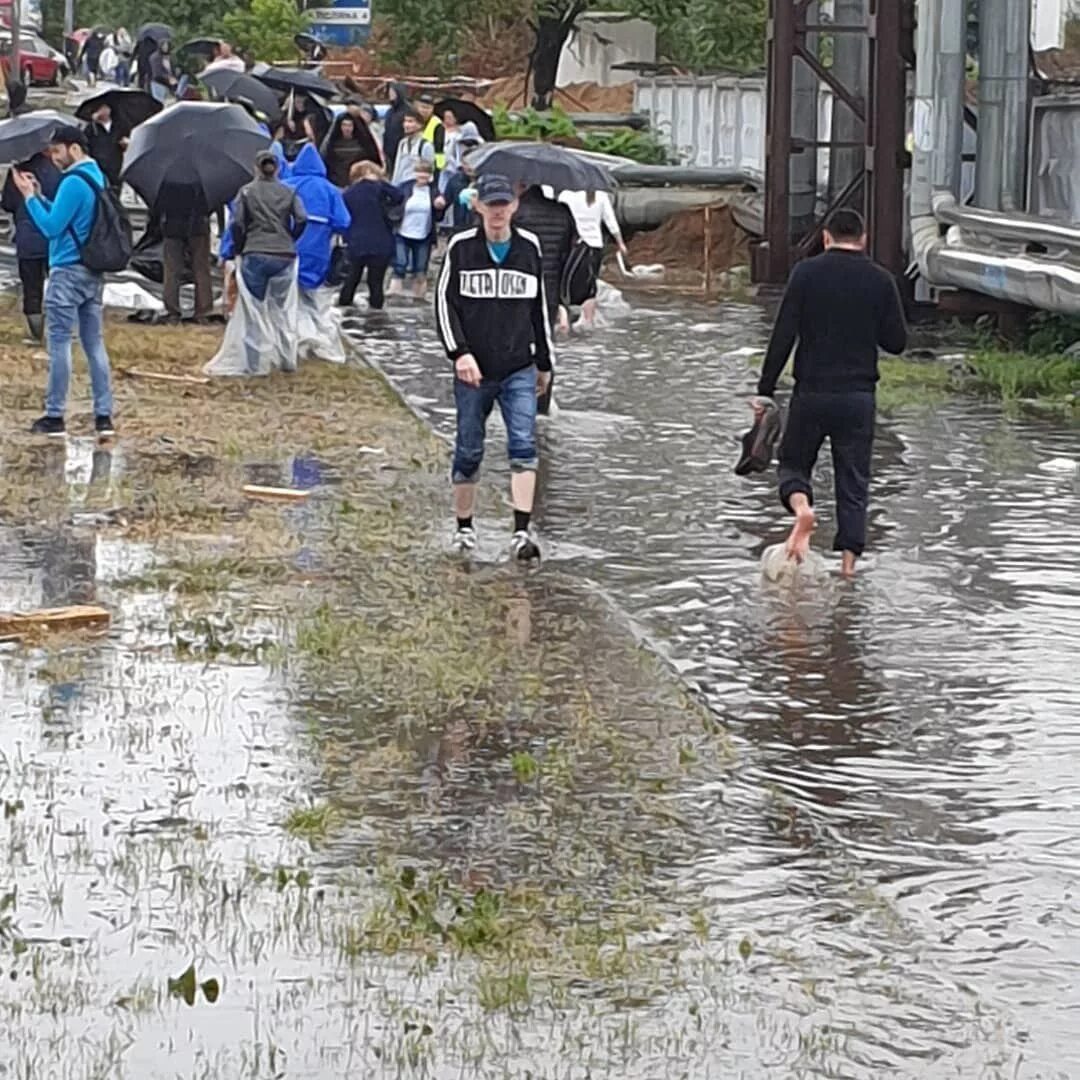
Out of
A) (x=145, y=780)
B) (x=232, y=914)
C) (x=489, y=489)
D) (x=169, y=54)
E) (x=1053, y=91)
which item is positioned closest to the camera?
(x=232, y=914)

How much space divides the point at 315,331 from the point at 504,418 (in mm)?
8040

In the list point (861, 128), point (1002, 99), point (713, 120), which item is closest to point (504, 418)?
point (1002, 99)

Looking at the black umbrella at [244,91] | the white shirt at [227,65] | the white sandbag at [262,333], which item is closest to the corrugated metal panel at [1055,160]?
the white sandbag at [262,333]

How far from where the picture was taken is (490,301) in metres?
11.6

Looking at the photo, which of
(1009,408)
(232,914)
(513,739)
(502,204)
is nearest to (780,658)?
(513,739)

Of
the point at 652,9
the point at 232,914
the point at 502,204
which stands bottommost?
the point at 232,914

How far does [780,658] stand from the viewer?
9.83m

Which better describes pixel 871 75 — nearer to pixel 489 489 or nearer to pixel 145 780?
pixel 489 489

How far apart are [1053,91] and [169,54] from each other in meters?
34.6

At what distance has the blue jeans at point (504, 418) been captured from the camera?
11.8 m

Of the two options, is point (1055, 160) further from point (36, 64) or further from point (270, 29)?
point (36, 64)

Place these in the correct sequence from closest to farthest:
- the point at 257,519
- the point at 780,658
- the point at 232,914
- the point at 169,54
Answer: the point at 232,914 < the point at 780,658 < the point at 257,519 < the point at 169,54

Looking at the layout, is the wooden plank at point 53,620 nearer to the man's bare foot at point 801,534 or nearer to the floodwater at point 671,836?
the floodwater at point 671,836

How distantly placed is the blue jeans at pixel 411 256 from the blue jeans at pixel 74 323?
965 centimetres
